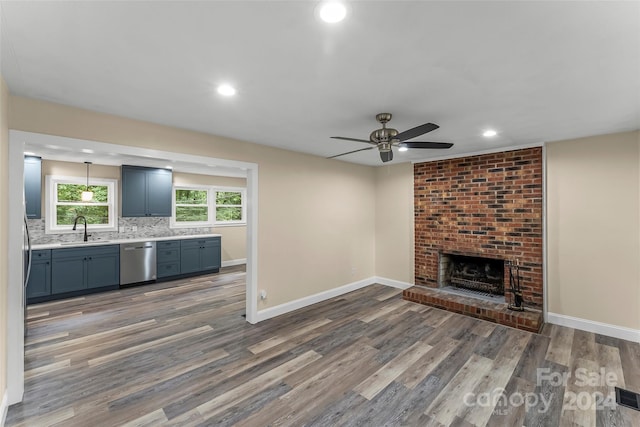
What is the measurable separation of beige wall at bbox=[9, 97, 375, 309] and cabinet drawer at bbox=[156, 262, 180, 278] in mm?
3080

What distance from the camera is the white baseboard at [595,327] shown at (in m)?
3.27

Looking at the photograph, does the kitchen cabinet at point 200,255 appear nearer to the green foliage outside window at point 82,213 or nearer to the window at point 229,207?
the window at point 229,207

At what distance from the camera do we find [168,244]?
5879mm

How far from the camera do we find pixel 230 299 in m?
4.77

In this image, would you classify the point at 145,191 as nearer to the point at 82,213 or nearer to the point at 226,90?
the point at 82,213

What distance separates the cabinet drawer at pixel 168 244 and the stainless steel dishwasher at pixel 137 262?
10 centimetres

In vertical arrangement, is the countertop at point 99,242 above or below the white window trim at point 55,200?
below

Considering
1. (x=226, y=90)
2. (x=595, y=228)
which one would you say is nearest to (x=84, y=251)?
(x=226, y=90)

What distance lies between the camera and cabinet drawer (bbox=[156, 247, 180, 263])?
5.76 meters

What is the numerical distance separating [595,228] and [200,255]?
683cm

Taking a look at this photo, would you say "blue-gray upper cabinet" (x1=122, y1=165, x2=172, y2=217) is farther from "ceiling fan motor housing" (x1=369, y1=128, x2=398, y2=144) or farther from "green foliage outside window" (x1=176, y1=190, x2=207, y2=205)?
"ceiling fan motor housing" (x1=369, y1=128, x2=398, y2=144)

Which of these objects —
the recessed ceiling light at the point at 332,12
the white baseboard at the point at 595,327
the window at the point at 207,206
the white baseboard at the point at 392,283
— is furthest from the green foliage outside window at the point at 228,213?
the white baseboard at the point at 595,327

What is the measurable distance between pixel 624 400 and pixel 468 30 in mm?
3082

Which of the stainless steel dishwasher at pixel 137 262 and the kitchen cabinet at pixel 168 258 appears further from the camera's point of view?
the kitchen cabinet at pixel 168 258
